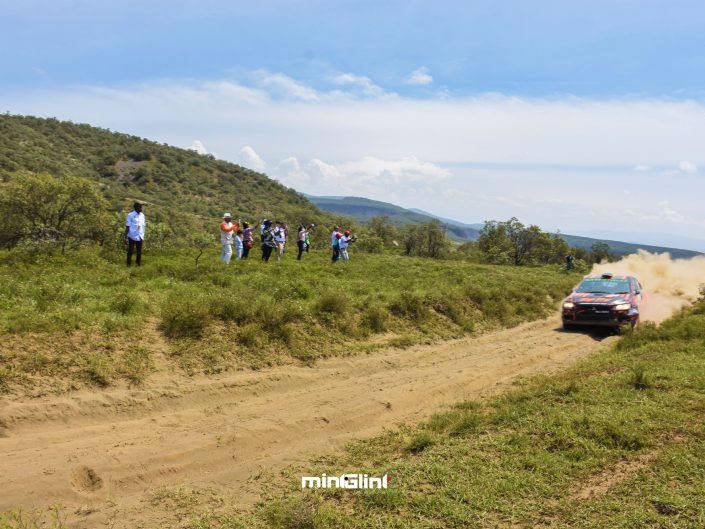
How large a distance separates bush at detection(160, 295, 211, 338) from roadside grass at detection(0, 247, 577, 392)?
2 cm

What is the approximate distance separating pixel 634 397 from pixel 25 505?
26.7 ft

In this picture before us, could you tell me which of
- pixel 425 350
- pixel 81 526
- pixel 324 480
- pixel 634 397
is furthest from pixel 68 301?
pixel 634 397

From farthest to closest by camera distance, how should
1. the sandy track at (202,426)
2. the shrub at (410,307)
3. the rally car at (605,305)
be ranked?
the rally car at (605,305), the shrub at (410,307), the sandy track at (202,426)

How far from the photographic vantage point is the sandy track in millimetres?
5172

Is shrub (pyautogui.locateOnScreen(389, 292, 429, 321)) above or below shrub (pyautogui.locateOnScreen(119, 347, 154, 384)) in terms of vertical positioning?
above

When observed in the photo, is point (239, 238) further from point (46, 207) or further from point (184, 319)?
point (184, 319)

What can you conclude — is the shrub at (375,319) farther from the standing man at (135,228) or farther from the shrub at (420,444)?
the standing man at (135,228)

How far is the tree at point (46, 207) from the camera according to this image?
64.6 feet

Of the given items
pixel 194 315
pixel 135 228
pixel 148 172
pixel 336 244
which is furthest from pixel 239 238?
pixel 148 172

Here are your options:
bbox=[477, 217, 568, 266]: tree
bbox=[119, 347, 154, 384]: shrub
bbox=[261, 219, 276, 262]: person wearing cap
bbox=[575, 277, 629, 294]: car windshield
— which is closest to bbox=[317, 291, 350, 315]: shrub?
bbox=[119, 347, 154, 384]: shrub

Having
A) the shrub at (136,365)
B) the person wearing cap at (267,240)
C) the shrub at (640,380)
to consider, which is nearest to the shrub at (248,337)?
the shrub at (136,365)

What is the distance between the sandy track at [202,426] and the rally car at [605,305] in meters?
5.18

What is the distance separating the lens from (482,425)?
6.66 metres

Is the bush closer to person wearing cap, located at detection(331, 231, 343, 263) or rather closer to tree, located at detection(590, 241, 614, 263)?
person wearing cap, located at detection(331, 231, 343, 263)
